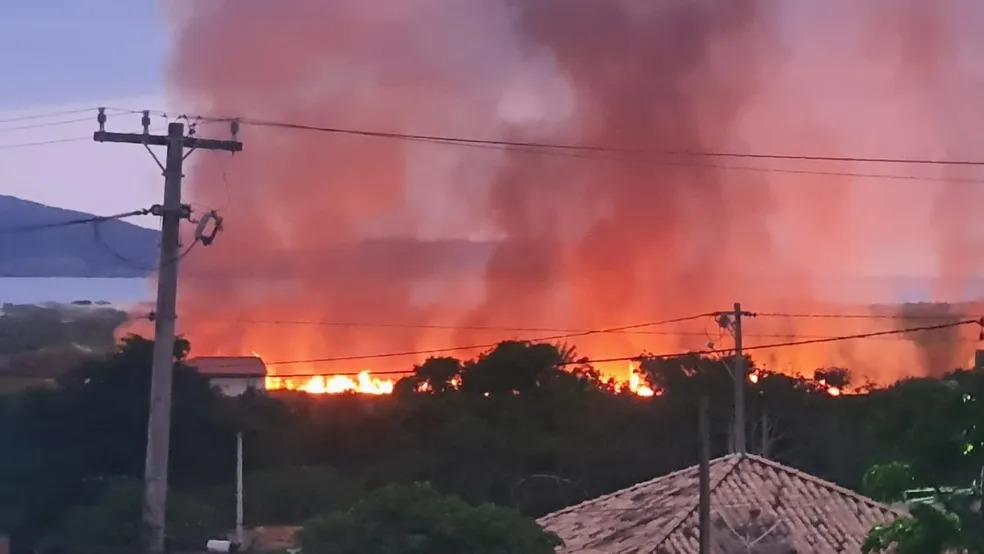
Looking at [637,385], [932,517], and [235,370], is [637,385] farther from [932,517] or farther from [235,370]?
[932,517]

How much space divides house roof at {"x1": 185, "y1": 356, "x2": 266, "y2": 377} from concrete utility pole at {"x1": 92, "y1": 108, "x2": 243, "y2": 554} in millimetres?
26900

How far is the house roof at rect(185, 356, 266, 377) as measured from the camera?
4509 centimetres

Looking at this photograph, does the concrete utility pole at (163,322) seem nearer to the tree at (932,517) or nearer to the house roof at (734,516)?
the house roof at (734,516)

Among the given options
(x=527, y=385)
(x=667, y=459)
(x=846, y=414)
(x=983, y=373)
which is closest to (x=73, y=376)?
(x=527, y=385)

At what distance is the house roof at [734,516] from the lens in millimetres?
19947

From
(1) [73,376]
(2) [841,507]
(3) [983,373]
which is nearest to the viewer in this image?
(3) [983,373]

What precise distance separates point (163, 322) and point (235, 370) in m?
28.4

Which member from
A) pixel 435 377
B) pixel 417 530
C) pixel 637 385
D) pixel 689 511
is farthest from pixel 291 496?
pixel 637 385

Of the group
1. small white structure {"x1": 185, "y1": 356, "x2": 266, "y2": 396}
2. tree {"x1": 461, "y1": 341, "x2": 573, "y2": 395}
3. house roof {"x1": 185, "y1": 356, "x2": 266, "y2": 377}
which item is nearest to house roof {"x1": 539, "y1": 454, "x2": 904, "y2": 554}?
tree {"x1": 461, "y1": 341, "x2": 573, "y2": 395}

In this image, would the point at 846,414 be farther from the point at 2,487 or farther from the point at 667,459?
the point at 2,487

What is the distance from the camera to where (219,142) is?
62.6 feet

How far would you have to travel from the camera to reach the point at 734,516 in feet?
67.8

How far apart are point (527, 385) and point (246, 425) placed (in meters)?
8.73

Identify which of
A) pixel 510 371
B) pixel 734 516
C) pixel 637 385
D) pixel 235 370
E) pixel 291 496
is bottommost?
pixel 734 516
